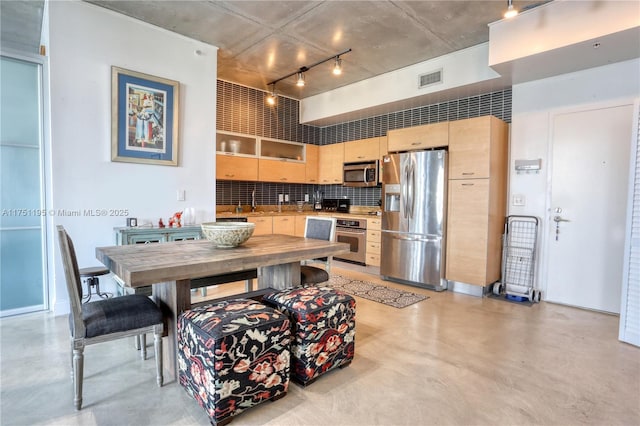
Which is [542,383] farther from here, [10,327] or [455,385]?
[10,327]

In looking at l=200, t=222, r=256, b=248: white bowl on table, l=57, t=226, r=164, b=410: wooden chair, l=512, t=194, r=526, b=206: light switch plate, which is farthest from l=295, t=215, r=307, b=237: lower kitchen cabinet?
l=57, t=226, r=164, b=410: wooden chair

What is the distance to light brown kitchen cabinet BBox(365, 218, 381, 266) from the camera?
16.5 ft

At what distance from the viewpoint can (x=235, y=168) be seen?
17.0 feet

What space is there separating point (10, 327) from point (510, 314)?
15.4ft

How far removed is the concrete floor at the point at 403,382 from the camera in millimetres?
1757

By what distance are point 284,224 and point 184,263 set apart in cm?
369

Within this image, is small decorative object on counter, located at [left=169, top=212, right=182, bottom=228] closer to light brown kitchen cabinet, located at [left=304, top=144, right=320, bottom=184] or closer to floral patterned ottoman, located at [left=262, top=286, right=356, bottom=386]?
floral patterned ottoman, located at [left=262, top=286, right=356, bottom=386]

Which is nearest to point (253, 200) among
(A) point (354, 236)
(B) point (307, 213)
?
(B) point (307, 213)

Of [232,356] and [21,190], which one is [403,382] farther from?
[21,190]

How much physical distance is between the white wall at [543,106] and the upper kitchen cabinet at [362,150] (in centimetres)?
196

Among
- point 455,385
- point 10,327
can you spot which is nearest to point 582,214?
point 455,385

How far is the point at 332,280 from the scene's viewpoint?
15.2 ft

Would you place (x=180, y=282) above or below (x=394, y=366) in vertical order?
above

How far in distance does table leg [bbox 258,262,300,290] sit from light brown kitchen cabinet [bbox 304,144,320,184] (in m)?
3.56
